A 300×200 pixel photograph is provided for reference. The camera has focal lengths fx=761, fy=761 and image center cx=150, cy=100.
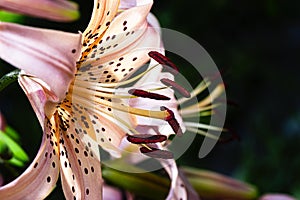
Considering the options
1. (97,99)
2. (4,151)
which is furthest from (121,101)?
(4,151)

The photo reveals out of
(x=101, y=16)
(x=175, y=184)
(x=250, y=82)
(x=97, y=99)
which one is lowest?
(x=250, y=82)

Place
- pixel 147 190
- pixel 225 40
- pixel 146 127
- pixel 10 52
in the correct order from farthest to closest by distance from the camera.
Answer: pixel 225 40, pixel 147 190, pixel 146 127, pixel 10 52

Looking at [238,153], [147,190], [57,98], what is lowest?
[238,153]

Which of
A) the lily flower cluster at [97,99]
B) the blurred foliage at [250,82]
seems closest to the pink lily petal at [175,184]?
the lily flower cluster at [97,99]

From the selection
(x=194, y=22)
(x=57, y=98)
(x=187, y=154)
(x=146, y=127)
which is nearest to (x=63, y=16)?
(x=146, y=127)

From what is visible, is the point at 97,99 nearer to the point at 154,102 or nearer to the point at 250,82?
the point at 154,102

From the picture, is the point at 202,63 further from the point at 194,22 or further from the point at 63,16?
the point at 194,22

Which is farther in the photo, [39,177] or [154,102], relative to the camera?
[154,102]

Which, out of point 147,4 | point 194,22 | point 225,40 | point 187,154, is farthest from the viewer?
point 225,40

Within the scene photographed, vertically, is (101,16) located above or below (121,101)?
above
